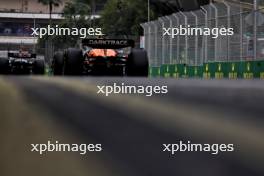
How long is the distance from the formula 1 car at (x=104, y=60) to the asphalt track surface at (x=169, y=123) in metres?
9.22

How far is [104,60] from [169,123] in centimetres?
1242

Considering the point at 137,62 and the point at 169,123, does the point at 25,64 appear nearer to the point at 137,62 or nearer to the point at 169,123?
the point at 137,62

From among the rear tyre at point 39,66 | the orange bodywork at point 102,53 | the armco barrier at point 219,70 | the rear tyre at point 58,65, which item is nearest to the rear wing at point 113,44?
the orange bodywork at point 102,53

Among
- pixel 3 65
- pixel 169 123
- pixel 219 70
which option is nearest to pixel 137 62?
pixel 219 70

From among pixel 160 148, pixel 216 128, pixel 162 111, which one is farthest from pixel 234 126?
pixel 162 111

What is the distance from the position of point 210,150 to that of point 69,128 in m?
1.08

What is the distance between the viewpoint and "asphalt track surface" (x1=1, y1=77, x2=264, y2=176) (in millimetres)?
3787

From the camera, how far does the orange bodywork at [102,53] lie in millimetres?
15470

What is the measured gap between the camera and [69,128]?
4.64 meters

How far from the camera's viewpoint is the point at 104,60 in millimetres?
16797

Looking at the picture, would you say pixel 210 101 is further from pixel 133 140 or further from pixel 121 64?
pixel 121 64

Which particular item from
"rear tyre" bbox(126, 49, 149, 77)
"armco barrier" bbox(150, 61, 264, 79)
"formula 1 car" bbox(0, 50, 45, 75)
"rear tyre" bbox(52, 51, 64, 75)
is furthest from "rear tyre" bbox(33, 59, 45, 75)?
"rear tyre" bbox(126, 49, 149, 77)

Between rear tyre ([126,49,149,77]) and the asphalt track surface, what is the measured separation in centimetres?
1020

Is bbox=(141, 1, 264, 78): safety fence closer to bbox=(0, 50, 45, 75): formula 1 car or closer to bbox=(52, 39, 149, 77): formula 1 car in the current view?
bbox=(52, 39, 149, 77): formula 1 car
